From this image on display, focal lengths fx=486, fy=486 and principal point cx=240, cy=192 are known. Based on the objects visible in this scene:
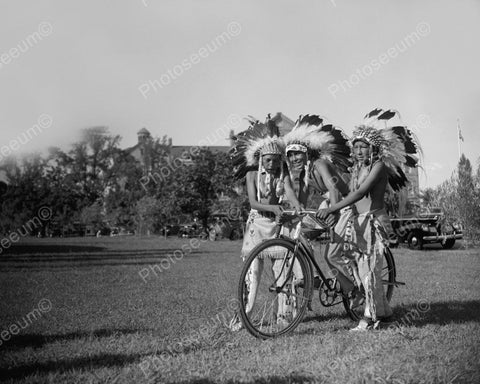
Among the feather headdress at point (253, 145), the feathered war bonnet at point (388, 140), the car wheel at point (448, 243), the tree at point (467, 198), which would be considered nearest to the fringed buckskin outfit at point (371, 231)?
the feathered war bonnet at point (388, 140)

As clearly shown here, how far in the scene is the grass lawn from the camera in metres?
3.65

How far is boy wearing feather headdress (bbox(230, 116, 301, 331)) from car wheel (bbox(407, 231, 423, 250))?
52.9 feet

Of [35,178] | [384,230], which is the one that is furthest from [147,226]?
[384,230]

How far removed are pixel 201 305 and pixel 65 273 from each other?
5.49m

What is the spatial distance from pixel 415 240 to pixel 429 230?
710mm

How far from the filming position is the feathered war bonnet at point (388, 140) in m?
5.44

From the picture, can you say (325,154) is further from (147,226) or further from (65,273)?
(147,226)

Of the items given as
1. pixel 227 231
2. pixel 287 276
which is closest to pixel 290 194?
pixel 287 276

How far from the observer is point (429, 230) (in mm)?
19766

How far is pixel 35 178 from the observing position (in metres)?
57.8

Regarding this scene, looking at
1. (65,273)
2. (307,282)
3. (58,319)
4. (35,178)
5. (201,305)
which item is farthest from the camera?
(35,178)

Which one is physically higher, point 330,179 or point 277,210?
point 330,179

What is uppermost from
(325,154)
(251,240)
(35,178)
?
(35,178)

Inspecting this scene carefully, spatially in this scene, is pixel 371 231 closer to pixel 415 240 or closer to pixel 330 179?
pixel 330 179
